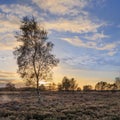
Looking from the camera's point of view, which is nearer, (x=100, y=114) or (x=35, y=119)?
(x=35, y=119)

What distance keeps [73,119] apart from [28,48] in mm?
25305

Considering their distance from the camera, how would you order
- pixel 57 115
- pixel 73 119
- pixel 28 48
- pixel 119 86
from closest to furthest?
pixel 73 119
pixel 57 115
pixel 28 48
pixel 119 86

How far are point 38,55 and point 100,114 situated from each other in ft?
75.9

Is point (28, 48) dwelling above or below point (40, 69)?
above

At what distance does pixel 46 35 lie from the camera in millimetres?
50219

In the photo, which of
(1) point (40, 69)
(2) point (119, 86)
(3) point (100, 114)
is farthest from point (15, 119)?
(2) point (119, 86)

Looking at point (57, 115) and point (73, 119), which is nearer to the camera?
point (73, 119)

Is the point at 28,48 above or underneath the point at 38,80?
above

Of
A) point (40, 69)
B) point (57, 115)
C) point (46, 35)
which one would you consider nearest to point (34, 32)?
point (46, 35)

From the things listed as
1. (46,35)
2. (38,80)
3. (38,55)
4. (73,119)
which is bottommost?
(73,119)

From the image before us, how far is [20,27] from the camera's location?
49719mm

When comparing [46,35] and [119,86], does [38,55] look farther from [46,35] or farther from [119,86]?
[119,86]

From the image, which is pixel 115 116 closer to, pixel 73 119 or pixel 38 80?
pixel 73 119

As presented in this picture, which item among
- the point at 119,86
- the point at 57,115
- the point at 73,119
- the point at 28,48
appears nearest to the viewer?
the point at 73,119
